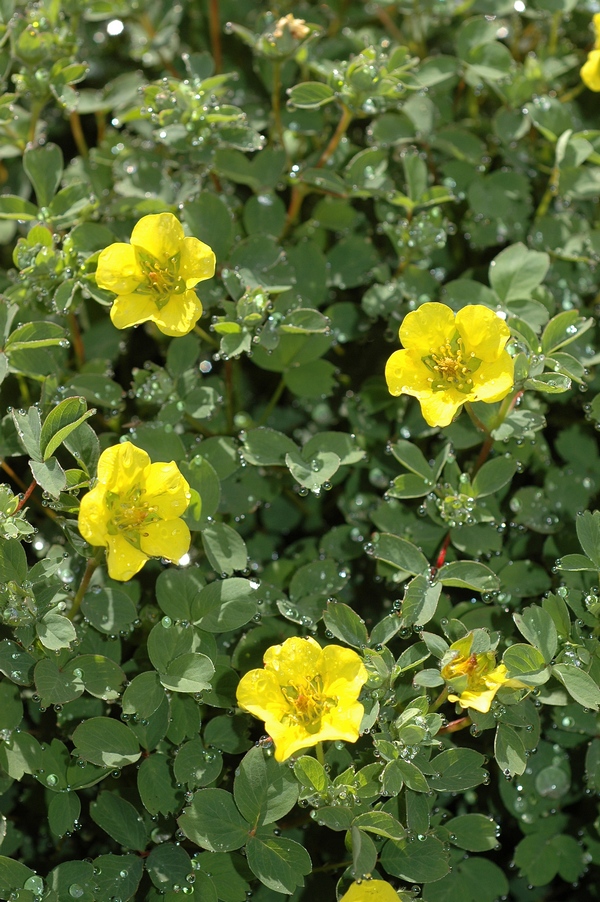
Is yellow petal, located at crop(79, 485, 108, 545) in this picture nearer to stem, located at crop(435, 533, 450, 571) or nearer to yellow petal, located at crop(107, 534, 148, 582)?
yellow petal, located at crop(107, 534, 148, 582)

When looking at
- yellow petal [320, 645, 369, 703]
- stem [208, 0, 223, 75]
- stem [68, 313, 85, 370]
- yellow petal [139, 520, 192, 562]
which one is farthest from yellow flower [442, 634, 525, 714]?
stem [208, 0, 223, 75]

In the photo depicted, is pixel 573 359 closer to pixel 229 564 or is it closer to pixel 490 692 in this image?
pixel 490 692

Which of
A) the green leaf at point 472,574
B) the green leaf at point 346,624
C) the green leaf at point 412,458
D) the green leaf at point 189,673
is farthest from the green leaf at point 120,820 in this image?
the green leaf at point 412,458

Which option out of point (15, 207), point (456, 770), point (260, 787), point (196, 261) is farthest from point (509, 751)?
point (15, 207)

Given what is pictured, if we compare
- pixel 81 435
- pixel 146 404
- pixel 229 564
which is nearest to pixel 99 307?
pixel 146 404

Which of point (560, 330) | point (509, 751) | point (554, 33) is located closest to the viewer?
point (509, 751)

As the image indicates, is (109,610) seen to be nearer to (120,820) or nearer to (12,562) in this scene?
(12,562)
